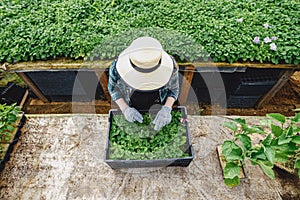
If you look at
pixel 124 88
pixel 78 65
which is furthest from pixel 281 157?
pixel 78 65

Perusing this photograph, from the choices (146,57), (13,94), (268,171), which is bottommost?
(13,94)

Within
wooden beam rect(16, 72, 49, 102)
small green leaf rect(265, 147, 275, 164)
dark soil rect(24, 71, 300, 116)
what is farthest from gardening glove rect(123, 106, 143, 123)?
wooden beam rect(16, 72, 49, 102)

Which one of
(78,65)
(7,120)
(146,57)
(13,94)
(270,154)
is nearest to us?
(146,57)

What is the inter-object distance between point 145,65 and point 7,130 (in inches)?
50.8

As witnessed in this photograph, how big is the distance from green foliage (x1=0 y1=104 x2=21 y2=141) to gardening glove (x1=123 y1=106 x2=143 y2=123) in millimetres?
868

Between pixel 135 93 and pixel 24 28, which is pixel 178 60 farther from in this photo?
pixel 24 28

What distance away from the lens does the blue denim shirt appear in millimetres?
1456

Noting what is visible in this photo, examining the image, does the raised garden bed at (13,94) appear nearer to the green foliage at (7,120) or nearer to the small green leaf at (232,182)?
the green foliage at (7,120)

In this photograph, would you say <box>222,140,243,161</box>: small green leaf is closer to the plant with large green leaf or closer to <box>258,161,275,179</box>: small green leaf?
the plant with large green leaf

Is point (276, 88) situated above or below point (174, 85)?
below

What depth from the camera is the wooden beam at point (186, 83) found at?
198 cm

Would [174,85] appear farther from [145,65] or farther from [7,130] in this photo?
[7,130]

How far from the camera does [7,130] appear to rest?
176 centimetres

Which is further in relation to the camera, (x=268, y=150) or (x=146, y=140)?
(x=146, y=140)
